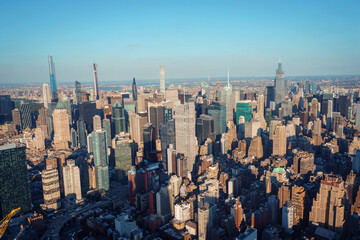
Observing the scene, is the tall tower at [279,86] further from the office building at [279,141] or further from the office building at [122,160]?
the office building at [122,160]

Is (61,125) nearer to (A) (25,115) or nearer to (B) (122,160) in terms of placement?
(A) (25,115)

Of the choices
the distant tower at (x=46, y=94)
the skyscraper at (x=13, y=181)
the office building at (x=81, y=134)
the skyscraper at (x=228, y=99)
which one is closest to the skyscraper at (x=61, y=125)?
the office building at (x=81, y=134)

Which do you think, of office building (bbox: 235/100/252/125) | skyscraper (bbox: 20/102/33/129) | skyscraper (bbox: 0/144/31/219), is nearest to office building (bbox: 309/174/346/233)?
skyscraper (bbox: 0/144/31/219)

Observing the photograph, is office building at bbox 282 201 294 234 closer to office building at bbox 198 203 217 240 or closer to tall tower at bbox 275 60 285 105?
office building at bbox 198 203 217 240

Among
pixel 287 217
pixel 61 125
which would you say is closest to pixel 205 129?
pixel 287 217

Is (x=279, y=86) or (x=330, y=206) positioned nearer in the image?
(x=330, y=206)
